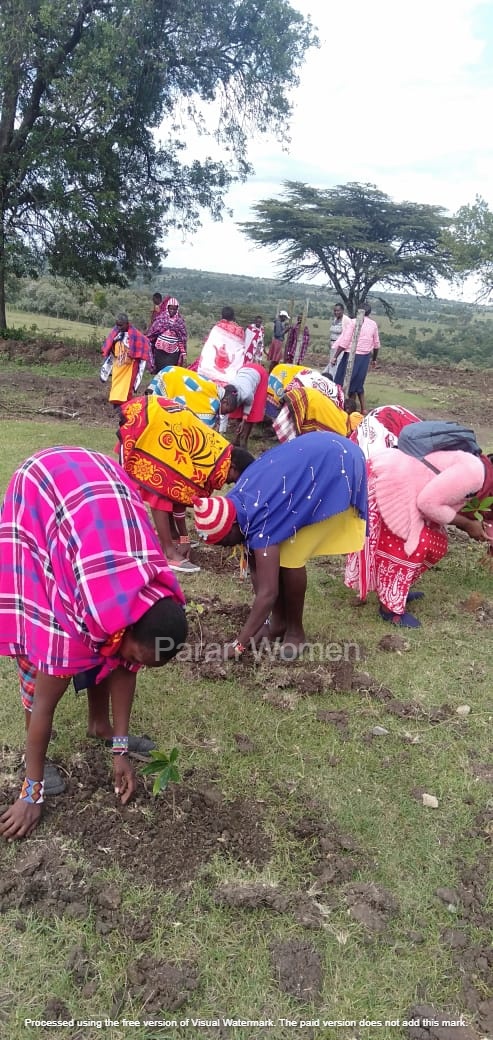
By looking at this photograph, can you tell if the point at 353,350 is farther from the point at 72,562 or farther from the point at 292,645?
the point at 72,562

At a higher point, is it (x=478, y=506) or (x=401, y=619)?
(x=478, y=506)

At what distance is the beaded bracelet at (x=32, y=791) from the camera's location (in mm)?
2441

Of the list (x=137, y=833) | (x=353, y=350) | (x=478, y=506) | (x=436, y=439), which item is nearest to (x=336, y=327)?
(x=353, y=350)

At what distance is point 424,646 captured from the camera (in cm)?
426

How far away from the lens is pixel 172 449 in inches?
164

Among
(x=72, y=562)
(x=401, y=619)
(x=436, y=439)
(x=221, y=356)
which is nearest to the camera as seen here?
(x=72, y=562)

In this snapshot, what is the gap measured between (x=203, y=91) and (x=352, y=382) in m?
7.51

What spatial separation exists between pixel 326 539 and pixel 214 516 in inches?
30.9

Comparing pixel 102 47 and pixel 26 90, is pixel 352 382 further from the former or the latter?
pixel 26 90

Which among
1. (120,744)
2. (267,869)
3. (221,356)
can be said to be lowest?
(267,869)

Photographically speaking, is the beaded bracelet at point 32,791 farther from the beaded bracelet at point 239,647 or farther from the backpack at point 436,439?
the backpack at point 436,439

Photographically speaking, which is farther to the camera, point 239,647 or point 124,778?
point 239,647

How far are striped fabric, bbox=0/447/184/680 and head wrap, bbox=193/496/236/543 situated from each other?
3.42ft

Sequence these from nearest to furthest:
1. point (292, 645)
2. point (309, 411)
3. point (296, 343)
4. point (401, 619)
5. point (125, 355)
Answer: point (292, 645) < point (401, 619) < point (309, 411) < point (125, 355) < point (296, 343)
